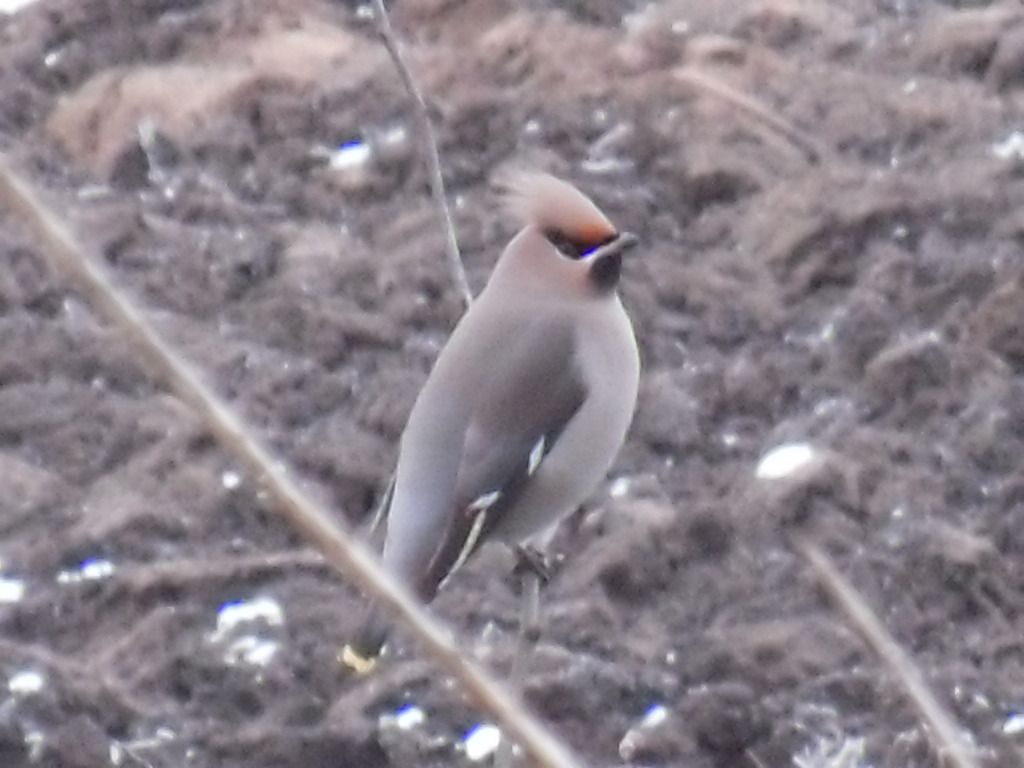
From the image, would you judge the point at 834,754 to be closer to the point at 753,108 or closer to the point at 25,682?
Result: the point at 25,682

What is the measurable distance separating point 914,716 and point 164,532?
4.63ft

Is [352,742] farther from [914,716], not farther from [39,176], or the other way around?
[39,176]

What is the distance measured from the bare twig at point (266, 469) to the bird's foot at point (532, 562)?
2.25 metres

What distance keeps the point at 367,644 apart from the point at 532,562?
0.49m

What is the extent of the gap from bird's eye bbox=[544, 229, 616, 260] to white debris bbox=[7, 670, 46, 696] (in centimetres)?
112

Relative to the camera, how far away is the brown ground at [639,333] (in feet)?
11.2

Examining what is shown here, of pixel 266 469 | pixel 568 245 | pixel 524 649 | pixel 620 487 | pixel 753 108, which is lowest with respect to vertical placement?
pixel 753 108

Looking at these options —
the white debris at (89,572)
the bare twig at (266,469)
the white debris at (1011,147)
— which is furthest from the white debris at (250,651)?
the bare twig at (266,469)

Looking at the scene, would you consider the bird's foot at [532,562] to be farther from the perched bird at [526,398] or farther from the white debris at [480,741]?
the white debris at [480,741]

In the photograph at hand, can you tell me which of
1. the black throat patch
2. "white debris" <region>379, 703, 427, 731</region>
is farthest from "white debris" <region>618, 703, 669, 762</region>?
the black throat patch

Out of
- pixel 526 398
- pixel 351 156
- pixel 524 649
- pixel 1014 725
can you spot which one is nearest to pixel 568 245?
pixel 526 398

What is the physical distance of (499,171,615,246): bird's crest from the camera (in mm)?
3551

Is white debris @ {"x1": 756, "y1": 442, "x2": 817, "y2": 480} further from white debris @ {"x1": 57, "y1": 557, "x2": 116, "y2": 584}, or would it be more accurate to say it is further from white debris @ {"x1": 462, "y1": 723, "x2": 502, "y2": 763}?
white debris @ {"x1": 57, "y1": 557, "x2": 116, "y2": 584}

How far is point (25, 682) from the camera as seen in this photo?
11.3ft
